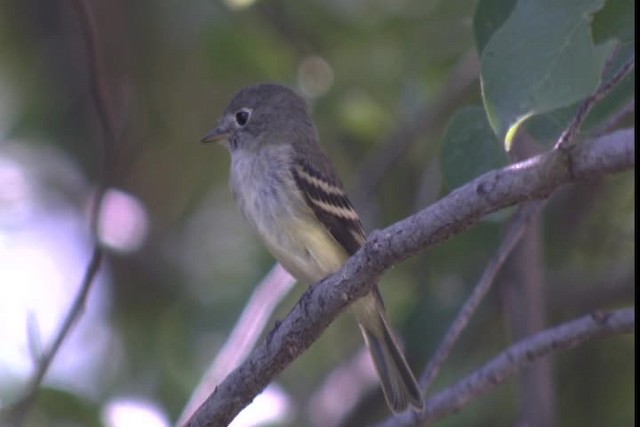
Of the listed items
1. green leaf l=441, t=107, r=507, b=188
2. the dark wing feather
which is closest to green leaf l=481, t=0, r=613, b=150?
green leaf l=441, t=107, r=507, b=188

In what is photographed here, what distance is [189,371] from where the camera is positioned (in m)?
5.45

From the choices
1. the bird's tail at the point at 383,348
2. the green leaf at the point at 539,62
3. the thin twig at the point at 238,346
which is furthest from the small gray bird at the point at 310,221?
the green leaf at the point at 539,62

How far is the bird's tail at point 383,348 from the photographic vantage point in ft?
14.4

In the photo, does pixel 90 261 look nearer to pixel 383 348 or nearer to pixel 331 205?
pixel 331 205

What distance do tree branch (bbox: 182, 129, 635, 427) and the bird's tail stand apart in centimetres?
112

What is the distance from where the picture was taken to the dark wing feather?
461 cm

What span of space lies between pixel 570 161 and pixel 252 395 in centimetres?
124

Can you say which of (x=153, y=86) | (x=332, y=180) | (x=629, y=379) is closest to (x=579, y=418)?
(x=629, y=379)

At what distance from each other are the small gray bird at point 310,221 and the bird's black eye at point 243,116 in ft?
1.05

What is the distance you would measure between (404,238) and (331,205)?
1.94 m

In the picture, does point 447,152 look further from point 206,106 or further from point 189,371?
point 206,106

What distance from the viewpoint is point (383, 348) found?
15.4 ft

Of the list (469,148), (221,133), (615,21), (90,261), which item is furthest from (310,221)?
(615,21)

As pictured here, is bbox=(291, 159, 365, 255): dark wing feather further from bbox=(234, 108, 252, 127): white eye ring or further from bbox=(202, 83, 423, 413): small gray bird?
bbox=(234, 108, 252, 127): white eye ring
